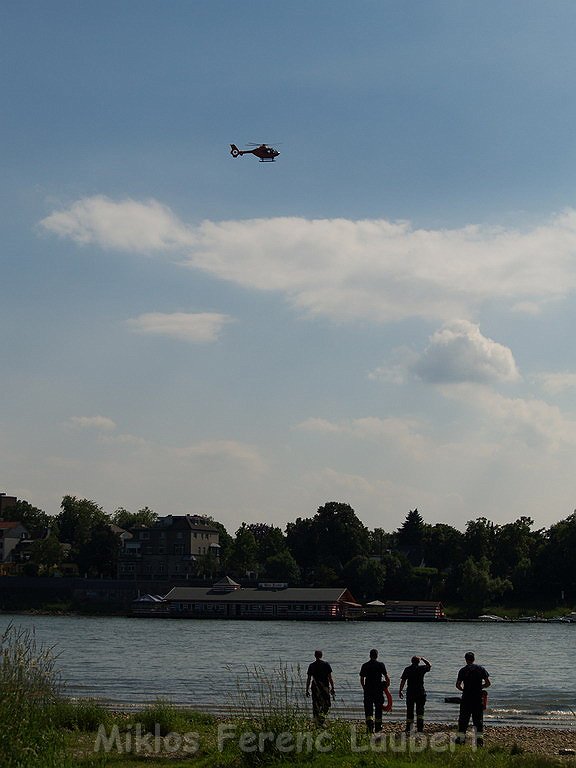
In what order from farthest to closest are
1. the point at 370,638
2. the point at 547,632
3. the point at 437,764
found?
the point at 547,632 → the point at 370,638 → the point at 437,764

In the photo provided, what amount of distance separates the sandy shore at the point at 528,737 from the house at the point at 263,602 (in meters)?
119

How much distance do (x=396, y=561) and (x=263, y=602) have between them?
2383cm

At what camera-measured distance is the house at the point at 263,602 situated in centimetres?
15038

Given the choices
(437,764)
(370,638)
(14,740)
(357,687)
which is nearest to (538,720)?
(357,687)

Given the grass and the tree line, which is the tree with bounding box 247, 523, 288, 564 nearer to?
the tree line

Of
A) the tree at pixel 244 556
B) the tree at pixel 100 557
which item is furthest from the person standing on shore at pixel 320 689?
the tree at pixel 100 557

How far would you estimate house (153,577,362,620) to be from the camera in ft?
493

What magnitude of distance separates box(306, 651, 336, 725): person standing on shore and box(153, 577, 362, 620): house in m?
126

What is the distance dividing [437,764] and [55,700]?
27.3 feet

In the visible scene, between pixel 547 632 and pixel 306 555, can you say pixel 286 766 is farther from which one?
pixel 306 555

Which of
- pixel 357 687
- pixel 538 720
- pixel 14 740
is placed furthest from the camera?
pixel 357 687

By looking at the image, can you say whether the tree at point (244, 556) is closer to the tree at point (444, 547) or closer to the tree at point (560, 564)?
the tree at point (444, 547)

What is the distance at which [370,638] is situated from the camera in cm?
10088

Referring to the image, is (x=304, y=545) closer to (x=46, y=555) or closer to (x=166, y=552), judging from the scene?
(x=166, y=552)
